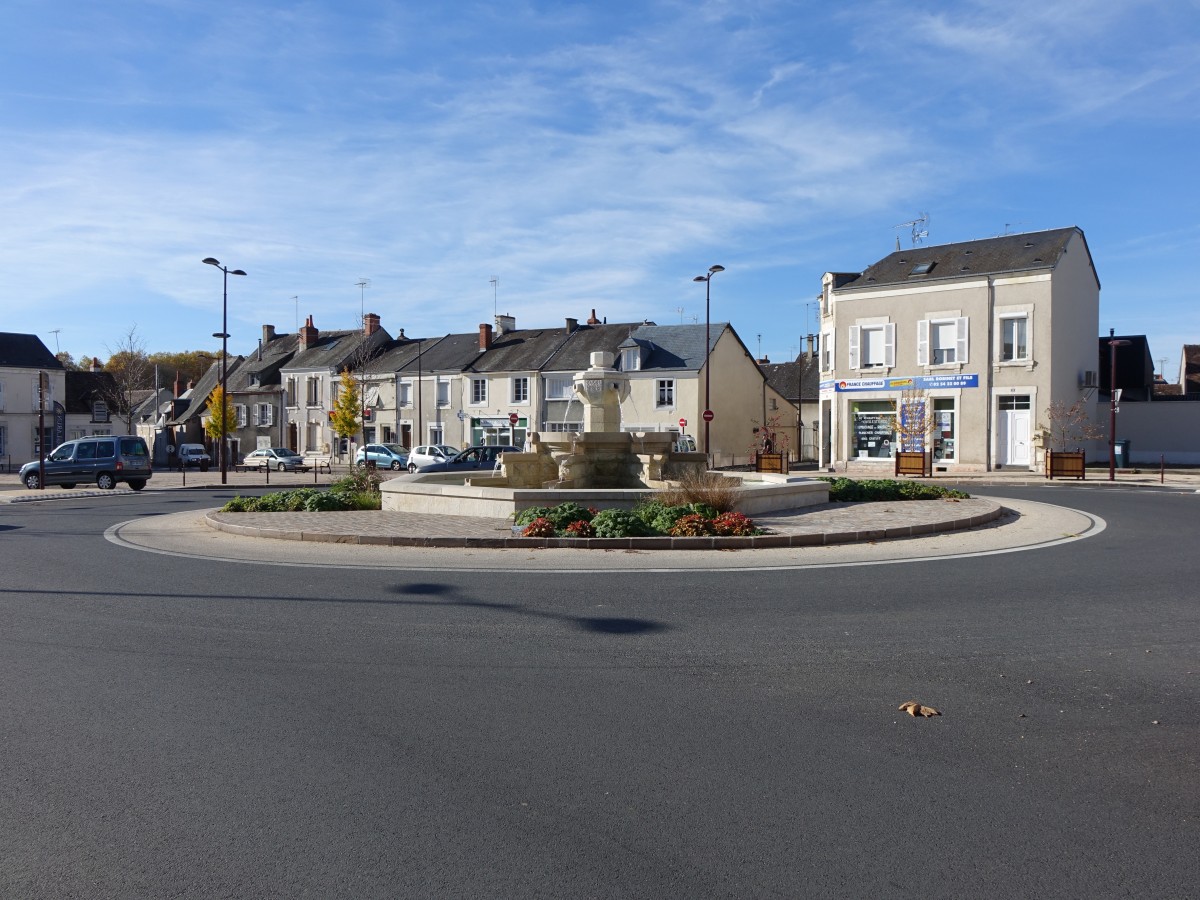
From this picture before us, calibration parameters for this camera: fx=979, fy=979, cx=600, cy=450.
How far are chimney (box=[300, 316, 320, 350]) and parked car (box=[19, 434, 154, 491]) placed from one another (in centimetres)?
3527

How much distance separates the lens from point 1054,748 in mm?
4980

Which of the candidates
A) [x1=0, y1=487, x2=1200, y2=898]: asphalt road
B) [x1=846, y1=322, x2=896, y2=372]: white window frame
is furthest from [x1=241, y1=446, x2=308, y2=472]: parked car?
[x1=0, y1=487, x2=1200, y2=898]: asphalt road

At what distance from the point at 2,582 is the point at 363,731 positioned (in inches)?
294

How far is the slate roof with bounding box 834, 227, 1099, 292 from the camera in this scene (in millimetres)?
37344

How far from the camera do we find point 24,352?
59.1 meters

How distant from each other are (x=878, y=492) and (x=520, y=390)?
119 ft

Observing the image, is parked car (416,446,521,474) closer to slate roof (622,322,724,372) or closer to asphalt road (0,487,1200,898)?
slate roof (622,322,724,372)

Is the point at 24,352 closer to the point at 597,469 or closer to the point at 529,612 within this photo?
the point at 597,469

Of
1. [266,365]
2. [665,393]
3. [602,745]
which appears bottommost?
[602,745]

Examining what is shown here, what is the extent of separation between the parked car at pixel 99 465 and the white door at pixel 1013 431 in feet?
101

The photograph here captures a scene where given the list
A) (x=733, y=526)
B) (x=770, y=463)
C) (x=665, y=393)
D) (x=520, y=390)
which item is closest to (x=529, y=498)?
(x=733, y=526)

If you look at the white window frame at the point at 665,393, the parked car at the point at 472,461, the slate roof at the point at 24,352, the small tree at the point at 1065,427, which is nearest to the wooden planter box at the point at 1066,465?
the small tree at the point at 1065,427

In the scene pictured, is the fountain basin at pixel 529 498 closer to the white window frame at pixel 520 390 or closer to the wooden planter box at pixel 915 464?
the wooden planter box at pixel 915 464

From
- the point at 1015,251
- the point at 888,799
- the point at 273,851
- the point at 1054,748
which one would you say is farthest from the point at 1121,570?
the point at 1015,251
